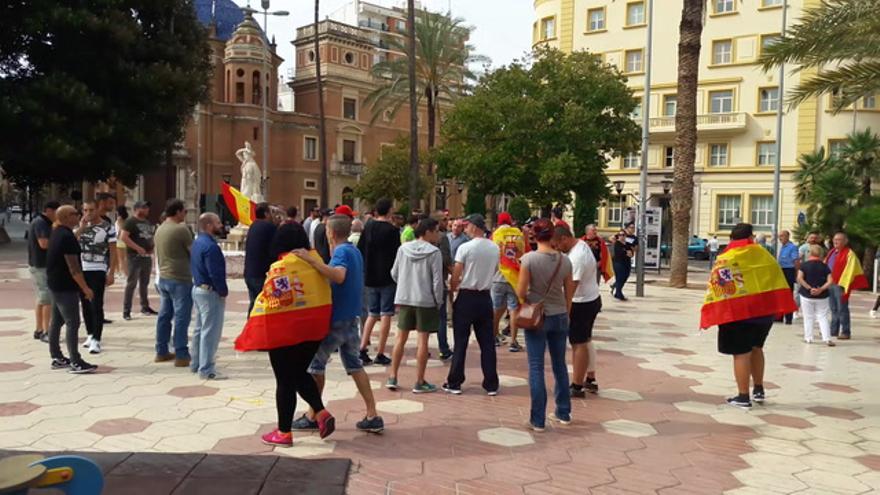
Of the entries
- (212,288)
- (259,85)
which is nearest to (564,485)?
(212,288)

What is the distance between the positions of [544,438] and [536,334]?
84 cm

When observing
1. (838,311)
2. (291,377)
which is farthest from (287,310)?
(838,311)

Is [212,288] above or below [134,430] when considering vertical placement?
above

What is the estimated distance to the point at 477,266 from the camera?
7074mm

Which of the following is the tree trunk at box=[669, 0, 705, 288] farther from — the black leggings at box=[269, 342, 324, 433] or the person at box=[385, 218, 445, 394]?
the black leggings at box=[269, 342, 324, 433]

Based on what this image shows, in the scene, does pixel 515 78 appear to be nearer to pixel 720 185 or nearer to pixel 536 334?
pixel 720 185

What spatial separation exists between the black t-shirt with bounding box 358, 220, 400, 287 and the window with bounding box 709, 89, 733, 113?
39.0 metres

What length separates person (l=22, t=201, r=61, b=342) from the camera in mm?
8305

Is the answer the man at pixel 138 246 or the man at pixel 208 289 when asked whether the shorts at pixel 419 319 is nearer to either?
the man at pixel 208 289

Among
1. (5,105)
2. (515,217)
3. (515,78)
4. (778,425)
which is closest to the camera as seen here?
(778,425)

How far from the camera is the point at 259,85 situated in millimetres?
58312

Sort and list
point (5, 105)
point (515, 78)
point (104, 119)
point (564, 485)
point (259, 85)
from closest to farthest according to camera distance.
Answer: point (564, 485) < point (5, 105) < point (104, 119) < point (515, 78) < point (259, 85)

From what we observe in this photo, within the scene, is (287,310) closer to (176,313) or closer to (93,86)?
(176,313)

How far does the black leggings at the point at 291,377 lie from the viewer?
506 cm
